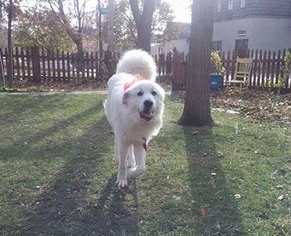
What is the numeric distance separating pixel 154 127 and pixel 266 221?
146cm

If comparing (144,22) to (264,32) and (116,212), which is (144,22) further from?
(264,32)

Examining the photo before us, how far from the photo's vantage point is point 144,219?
2.97 metres

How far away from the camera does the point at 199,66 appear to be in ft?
19.4

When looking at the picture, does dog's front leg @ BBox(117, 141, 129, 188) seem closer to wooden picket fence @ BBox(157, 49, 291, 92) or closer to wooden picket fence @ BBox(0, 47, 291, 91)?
wooden picket fence @ BBox(157, 49, 291, 92)

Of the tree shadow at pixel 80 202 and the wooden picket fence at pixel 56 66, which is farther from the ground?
the wooden picket fence at pixel 56 66

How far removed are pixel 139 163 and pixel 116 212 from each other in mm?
611

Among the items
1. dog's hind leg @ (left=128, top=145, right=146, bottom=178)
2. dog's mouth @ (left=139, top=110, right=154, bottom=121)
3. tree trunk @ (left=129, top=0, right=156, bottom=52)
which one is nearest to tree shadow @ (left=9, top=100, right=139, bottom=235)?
dog's hind leg @ (left=128, top=145, right=146, bottom=178)

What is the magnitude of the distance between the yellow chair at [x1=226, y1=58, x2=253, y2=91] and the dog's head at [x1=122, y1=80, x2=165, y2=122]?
28.7 ft

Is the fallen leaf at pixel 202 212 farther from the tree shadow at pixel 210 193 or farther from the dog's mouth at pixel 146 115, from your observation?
the dog's mouth at pixel 146 115

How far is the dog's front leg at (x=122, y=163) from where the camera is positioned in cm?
A: 357

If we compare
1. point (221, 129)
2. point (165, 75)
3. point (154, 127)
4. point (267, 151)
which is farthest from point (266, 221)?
point (165, 75)

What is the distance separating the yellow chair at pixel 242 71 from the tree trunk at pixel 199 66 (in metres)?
5.90

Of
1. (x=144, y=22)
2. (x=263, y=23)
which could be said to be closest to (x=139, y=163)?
(x=144, y=22)

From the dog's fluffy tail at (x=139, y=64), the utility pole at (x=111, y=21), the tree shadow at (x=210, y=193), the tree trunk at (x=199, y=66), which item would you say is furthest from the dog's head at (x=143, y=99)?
the utility pole at (x=111, y=21)
